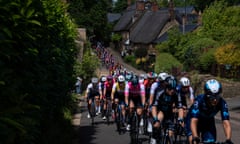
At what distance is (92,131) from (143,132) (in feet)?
9.32

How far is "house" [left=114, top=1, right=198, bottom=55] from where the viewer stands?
3226 inches

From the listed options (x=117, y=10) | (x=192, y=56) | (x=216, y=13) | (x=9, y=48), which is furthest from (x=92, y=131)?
(x=117, y=10)

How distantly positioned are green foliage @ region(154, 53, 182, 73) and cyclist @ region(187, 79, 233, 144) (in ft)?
138

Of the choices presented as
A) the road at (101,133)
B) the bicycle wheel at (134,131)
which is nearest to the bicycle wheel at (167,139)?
the bicycle wheel at (134,131)

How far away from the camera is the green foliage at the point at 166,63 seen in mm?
52444

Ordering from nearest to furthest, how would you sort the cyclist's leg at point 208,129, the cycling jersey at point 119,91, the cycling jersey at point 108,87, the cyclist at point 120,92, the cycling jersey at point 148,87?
the cyclist's leg at point 208,129 < the cyclist at point 120,92 < the cycling jersey at point 119,91 < the cycling jersey at point 148,87 < the cycling jersey at point 108,87

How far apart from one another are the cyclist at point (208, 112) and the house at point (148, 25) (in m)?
60.4

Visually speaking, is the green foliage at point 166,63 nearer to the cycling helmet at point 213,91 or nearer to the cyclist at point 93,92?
the cyclist at point 93,92

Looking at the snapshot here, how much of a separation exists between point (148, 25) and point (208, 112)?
8081cm

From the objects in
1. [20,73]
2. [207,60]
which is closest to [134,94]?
[20,73]

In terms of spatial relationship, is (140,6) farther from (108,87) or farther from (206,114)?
(206,114)

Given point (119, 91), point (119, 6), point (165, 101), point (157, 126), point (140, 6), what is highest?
point (119, 6)

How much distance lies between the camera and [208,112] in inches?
341

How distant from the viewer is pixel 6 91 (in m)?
4.96
